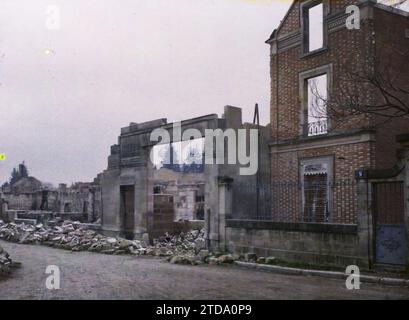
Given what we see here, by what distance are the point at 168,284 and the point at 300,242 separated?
4.34 meters

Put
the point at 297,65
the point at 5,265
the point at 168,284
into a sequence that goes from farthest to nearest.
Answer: the point at 297,65 → the point at 5,265 → the point at 168,284

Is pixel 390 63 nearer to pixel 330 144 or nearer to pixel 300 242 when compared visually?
pixel 330 144

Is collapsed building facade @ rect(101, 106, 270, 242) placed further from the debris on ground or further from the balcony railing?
the debris on ground

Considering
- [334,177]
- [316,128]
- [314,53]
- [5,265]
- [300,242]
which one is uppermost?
[314,53]

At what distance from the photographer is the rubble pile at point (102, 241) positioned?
1662 centimetres

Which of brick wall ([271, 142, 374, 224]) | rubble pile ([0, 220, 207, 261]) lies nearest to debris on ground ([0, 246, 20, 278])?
rubble pile ([0, 220, 207, 261])

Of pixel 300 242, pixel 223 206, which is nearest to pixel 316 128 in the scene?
pixel 223 206

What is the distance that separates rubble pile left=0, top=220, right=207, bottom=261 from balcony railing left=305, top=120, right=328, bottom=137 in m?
5.37

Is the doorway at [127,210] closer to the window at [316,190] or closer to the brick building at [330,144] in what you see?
the brick building at [330,144]

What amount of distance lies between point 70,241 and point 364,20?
14.0 metres

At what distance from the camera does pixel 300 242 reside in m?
12.5

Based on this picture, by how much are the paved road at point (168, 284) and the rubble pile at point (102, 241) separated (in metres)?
2.65

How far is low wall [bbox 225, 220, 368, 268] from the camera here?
11406 mm

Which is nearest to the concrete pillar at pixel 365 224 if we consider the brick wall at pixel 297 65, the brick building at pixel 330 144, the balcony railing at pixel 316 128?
the brick building at pixel 330 144
